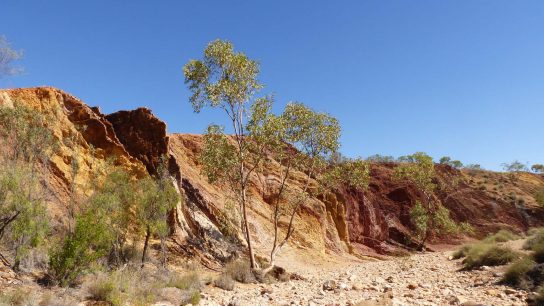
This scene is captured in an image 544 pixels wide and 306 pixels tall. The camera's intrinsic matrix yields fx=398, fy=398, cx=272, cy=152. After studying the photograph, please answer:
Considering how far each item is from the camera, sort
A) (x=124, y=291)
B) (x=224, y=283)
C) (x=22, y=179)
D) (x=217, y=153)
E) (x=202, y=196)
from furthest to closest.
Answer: (x=202, y=196), (x=217, y=153), (x=224, y=283), (x=22, y=179), (x=124, y=291)

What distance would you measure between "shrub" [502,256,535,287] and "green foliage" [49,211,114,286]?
14077 millimetres

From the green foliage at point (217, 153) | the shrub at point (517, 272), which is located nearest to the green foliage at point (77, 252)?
the green foliage at point (217, 153)

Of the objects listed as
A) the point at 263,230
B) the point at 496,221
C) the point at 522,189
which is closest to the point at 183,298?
the point at 263,230

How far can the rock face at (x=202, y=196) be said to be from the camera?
23969 mm

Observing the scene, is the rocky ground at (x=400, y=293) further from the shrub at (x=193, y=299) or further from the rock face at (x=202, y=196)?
the rock face at (x=202, y=196)

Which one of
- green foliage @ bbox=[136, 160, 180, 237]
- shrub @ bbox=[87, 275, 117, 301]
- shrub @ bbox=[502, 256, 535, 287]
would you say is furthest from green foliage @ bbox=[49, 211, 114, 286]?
shrub @ bbox=[502, 256, 535, 287]

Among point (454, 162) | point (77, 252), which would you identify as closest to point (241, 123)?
point (77, 252)

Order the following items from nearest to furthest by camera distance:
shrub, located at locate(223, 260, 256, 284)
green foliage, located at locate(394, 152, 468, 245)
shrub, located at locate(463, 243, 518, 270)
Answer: shrub, located at locate(463, 243, 518, 270), shrub, located at locate(223, 260, 256, 284), green foliage, located at locate(394, 152, 468, 245)

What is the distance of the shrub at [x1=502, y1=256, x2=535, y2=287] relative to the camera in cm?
1298

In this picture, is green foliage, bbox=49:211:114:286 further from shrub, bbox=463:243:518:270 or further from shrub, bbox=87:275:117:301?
shrub, bbox=463:243:518:270

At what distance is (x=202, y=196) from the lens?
29.5 meters

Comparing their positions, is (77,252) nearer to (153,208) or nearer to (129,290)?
(129,290)

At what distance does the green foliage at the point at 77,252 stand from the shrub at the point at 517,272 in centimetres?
1408

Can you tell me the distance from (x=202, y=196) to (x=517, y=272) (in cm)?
2111
